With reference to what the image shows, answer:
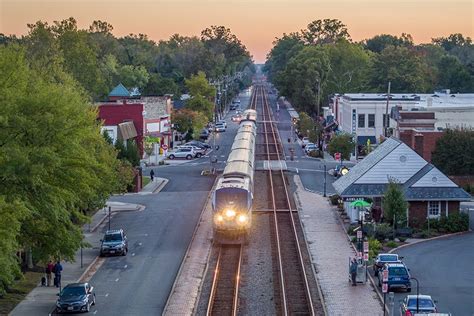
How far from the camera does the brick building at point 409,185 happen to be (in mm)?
55156

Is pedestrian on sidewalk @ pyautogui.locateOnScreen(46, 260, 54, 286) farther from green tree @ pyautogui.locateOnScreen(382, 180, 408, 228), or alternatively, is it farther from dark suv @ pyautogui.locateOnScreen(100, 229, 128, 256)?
green tree @ pyautogui.locateOnScreen(382, 180, 408, 228)

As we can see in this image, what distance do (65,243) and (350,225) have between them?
2263 cm

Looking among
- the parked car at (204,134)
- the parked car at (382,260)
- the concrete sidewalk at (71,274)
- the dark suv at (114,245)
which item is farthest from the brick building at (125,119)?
the parked car at (382,260)

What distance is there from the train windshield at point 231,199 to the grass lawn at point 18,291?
9567 mm

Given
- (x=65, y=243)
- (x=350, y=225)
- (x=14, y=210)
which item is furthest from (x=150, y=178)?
(x=14, y=210)

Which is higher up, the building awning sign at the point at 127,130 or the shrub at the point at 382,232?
the building awning sign at the point at 127,130

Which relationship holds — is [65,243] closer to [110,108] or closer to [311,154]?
[110,108]

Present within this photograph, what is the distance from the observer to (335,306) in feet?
119

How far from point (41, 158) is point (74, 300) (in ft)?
17.2

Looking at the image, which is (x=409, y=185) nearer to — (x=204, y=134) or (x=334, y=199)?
(x=334, y=199)

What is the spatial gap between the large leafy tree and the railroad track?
27.8 ft

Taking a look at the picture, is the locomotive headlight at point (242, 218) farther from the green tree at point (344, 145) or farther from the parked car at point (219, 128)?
the parked car at point (219, 128)

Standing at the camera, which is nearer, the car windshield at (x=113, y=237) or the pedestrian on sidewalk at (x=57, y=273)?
the pedestrian on sidewalk at (x=57, y=273)

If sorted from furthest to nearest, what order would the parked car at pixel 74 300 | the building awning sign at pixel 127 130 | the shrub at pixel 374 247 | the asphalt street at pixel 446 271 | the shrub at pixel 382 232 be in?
the building awning sign at pixel 127 130
the shrub at pixel 382 232
the shrub at pixel 374 247
the asphalt street at pixel 446 271
the parked car at pixel 74 300
